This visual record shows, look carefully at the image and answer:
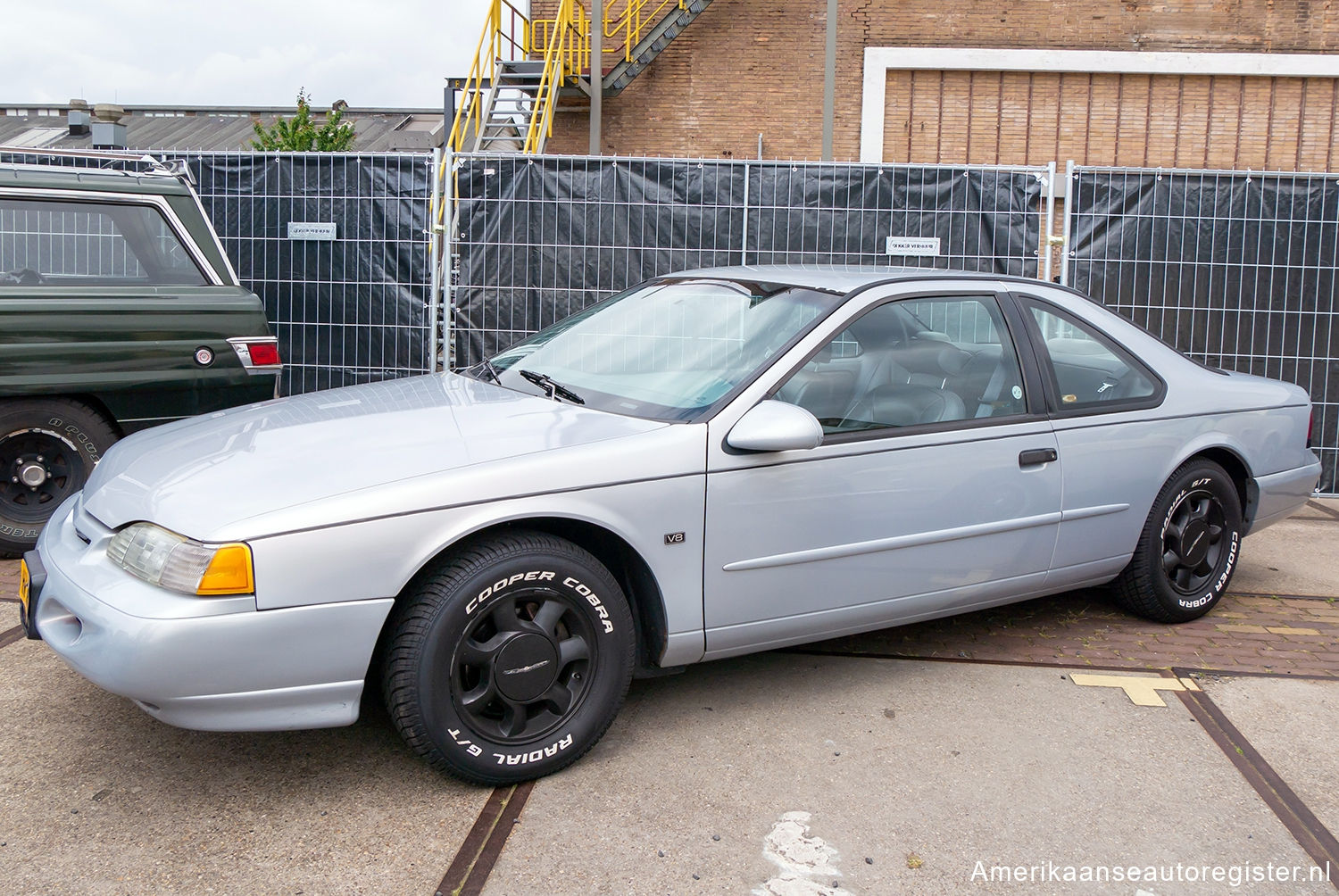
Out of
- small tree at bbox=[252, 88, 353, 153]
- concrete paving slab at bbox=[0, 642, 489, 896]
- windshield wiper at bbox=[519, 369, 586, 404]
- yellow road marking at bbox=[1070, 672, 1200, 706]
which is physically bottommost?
concrete paving slab at bbox=[0, 642, 489, 896]

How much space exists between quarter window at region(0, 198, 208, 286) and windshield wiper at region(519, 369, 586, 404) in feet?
8.28

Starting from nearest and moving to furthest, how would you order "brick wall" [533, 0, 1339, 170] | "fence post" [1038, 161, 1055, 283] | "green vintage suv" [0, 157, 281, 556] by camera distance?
"green vintage suv" [0, 157, 281, 556], "fence post" [1038, 161, 1055, 283], "brick wall" [533, 0, 1339, 170]

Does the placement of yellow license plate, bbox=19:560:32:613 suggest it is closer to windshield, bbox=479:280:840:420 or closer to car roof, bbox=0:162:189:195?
windshield, bbox=479:280:840:420

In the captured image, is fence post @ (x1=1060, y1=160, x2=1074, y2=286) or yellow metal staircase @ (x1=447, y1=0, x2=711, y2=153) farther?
yellow metal staircase @ (x1=447, y1=0, x2=711, y2=153)

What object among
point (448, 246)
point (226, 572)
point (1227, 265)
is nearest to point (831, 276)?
point (226, 572)

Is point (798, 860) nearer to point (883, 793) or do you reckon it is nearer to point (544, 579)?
point (883, 793)

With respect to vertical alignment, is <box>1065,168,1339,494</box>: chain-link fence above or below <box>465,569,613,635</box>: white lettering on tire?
above

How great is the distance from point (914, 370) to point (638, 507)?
1.31 metres

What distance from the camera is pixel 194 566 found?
9.29ft

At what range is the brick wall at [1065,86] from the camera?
16.8 meters

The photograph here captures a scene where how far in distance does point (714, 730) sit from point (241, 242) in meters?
6.28

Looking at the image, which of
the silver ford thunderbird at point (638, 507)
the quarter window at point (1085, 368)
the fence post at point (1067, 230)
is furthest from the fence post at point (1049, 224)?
the quarter window at point (1085, 368)

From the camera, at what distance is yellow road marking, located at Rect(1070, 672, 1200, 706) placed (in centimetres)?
409

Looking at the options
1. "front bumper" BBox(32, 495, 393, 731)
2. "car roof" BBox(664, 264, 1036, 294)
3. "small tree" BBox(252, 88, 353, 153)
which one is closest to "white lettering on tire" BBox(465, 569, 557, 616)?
"front bumper" BBox(32, 495, 393, 731)
